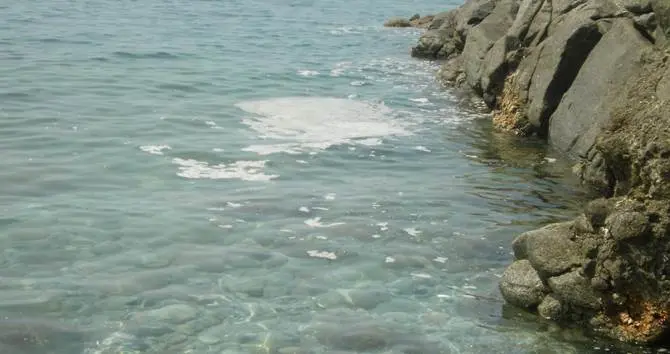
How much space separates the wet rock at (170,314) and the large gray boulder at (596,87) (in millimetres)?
8810

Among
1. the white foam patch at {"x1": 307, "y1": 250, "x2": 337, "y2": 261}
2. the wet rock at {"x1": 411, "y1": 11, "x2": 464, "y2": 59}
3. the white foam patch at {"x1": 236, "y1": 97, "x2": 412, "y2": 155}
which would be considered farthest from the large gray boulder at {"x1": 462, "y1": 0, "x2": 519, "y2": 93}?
the white foam patch at {"x1": 307, "y1": 250, "x2": 337, "y2": 261}

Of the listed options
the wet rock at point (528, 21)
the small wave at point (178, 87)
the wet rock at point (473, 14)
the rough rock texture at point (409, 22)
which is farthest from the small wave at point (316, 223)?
the rough rock texture at point (409, 22)

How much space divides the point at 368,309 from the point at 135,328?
8.40ft

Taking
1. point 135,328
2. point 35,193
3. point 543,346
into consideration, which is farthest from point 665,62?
point 35,193

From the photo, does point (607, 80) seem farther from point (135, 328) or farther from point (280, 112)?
point (135, 328)

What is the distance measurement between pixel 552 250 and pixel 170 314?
13.9 feet

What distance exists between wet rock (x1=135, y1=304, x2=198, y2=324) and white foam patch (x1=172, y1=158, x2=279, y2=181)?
564 centimetres

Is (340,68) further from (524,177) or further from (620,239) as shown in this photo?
(620,239)

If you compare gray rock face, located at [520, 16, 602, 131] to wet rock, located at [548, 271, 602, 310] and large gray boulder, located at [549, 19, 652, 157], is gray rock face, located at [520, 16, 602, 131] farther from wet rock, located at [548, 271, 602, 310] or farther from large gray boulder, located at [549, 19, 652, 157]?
wet rock, located at [548, 271, 602, 310]

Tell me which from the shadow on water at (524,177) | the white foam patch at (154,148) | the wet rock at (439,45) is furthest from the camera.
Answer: the wet rock at (439,45)

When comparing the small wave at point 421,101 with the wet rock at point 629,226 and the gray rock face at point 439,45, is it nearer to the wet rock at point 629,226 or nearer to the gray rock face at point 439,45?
the gray rock face at point 439,45

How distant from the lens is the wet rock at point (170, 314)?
9305 millimetres

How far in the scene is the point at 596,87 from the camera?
16.8 metres

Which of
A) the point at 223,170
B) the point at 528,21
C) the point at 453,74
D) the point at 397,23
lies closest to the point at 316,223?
the point at 223,170
